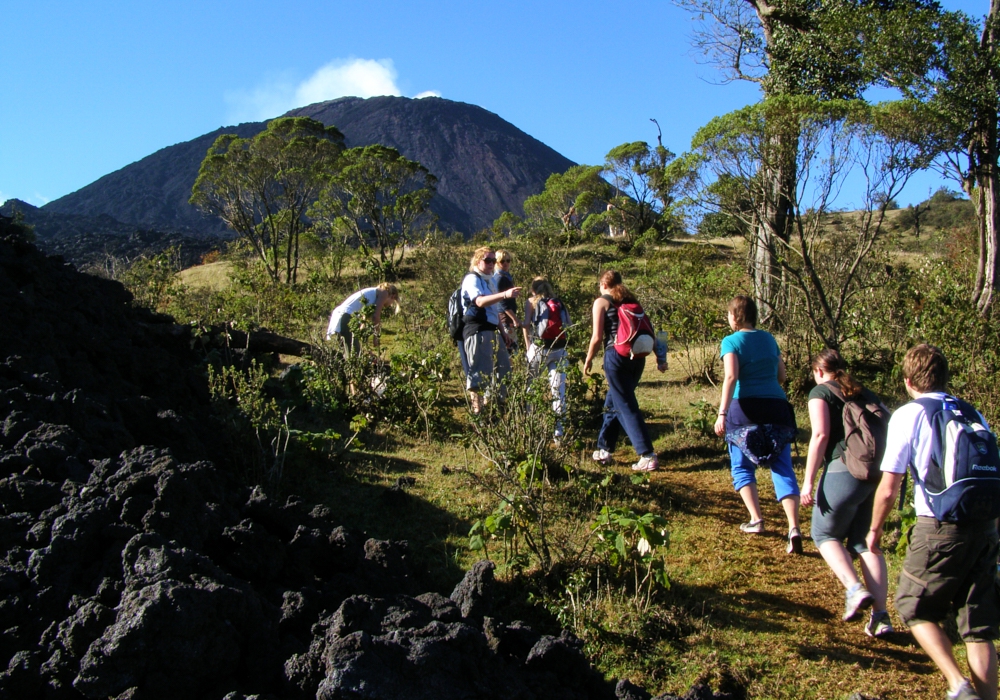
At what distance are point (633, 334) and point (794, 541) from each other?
1756 millimetres

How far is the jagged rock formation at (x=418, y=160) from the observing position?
11356 centimetres

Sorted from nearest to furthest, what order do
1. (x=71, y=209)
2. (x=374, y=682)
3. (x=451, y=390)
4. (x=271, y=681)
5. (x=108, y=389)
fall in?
(x=374, y=682) → (x=271, y=681) → (x=108, y=389) → (x=451, y=390) → (x=71, y=209)

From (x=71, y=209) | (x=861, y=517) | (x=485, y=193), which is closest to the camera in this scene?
(x=861, y=517)

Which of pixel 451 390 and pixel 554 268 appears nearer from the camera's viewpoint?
pixel 451 390

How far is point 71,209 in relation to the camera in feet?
373

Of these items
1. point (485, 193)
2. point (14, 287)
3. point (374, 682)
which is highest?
point (485, 193)

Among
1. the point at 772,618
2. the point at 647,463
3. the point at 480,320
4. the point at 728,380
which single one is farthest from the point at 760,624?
the point at 480,320

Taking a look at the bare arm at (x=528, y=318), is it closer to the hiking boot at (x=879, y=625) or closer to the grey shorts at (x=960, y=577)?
the hiking boot at (x=879, y=625)

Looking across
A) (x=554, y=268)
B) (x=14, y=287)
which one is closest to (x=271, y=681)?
(x=14, y=287)

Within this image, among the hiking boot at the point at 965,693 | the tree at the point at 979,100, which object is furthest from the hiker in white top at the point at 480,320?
the tree at the point at 979,100

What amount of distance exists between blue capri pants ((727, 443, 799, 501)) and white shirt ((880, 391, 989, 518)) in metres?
1.19

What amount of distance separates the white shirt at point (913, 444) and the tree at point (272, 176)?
27.8m

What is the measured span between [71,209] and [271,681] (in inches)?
5167

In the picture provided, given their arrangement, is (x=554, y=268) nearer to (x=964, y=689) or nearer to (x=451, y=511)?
(x=451, y=511)
